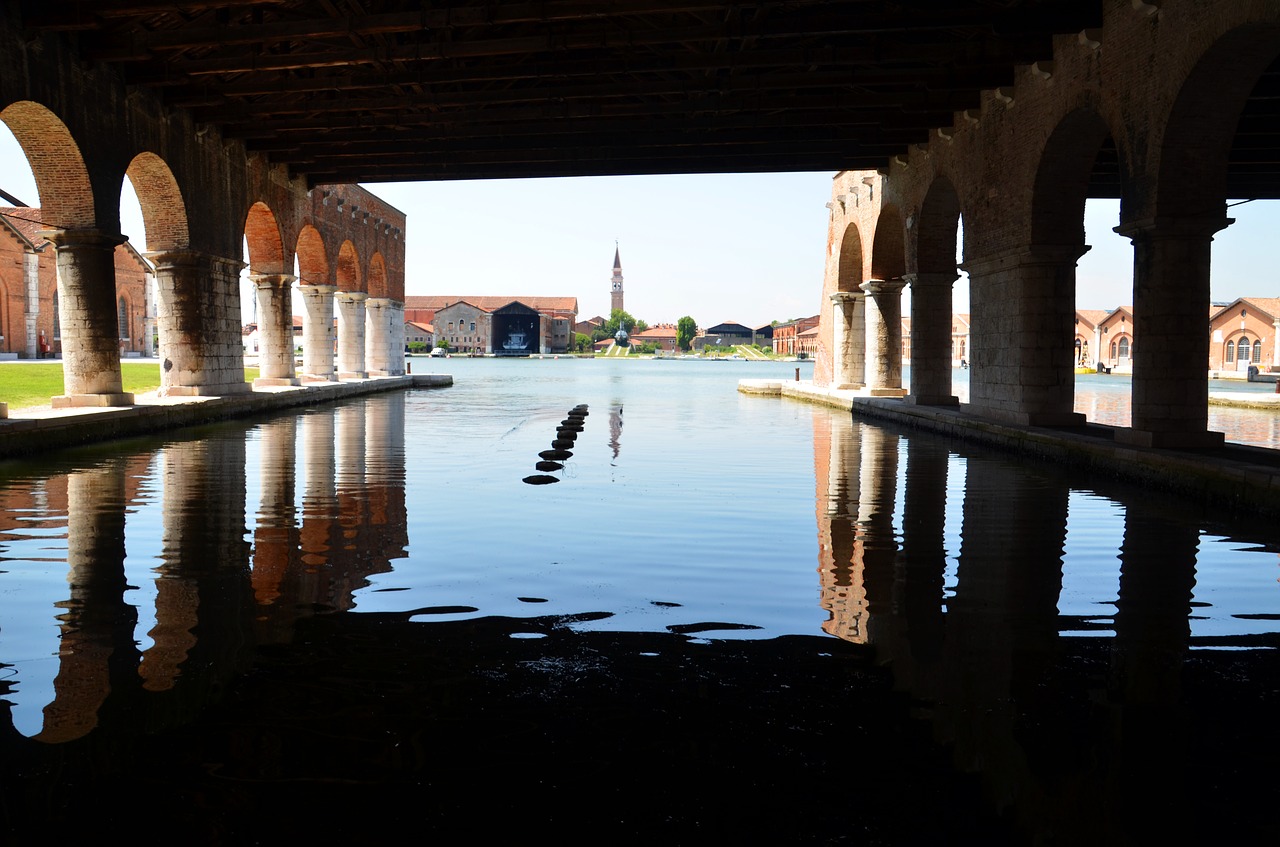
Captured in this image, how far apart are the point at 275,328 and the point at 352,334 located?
8.20 m

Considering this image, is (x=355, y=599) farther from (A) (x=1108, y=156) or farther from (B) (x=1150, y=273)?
(A) (x=1108, y=156)

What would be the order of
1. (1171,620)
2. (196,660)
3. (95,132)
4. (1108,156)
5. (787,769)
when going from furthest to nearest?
(1108,156)
(95,132)
(1171,620)
(196,660)
(787,769)

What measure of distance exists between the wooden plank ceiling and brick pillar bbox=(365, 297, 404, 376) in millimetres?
15454

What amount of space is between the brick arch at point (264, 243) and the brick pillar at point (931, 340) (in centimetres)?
1444

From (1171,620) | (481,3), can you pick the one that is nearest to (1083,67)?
(481,3)

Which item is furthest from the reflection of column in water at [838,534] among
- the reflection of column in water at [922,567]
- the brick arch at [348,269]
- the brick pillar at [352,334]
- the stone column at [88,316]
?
the brick pillar at [352,334]

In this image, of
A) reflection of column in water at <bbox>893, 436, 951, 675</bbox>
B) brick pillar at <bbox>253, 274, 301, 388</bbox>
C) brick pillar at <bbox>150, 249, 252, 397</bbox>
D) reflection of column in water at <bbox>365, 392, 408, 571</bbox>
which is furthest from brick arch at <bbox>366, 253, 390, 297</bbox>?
reflection of column in water at <bbox>893, 436, 951, 675</bbox>

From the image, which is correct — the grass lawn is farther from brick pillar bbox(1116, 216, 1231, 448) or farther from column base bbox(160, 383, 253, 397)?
brick pillar bbox(1116, 216, 1231, 448)

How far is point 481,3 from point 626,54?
2.83 meters

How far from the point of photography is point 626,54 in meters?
14.9

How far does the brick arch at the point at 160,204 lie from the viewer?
680 inches

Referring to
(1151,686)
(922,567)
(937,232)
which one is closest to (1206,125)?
(922,567)

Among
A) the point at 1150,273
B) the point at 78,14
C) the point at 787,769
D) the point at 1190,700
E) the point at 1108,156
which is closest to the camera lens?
the point at 787,769

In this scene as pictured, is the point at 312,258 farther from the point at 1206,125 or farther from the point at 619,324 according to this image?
the point at 619,324
